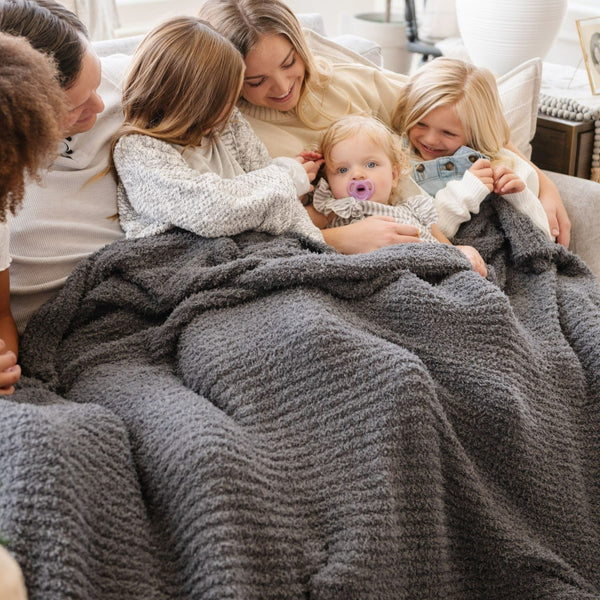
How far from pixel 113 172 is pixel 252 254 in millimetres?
385

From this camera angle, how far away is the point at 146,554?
94 centimetres

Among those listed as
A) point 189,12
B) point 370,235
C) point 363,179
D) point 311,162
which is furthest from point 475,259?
point 189,12

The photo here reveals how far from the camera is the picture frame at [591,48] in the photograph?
2.40 m

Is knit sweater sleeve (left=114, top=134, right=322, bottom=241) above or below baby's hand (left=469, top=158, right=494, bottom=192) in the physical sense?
above

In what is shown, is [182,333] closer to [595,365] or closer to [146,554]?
[146,554]

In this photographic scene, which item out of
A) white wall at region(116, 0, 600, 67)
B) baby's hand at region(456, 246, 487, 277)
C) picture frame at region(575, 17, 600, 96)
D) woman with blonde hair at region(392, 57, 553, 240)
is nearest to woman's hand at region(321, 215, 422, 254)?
baby's hand at region(456, 246, 487, 277)

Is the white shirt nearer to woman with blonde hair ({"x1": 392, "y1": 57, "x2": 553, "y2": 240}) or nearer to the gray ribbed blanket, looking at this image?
the gray ribbed blanket

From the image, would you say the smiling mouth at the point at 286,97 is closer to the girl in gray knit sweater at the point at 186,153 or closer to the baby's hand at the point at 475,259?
the girl in gray knit sweater at the point at 186,153

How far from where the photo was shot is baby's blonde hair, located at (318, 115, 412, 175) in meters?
1.77

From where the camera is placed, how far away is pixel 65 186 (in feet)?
4.83

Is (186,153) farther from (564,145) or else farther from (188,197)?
(564,145)

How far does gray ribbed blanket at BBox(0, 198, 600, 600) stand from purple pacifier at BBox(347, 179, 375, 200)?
0.30 m

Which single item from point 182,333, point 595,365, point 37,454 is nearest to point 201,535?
point 37,454

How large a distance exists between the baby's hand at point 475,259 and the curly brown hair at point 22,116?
2.88 feet
